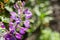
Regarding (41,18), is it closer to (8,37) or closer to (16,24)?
(16,24)

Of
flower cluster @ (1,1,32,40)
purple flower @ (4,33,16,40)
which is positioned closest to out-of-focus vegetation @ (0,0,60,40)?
flower cluster @ (1,1,32,40)

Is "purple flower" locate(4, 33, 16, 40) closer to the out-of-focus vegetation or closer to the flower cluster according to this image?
the flower cluster

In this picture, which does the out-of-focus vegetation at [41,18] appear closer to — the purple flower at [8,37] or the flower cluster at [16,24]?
the flower cluster at [16,24]

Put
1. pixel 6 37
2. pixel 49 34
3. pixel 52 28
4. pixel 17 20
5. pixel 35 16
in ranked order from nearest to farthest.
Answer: pixel 6 37 → pixel 17 20 → pixel 35 16 → pixel 49 34 → pixel 52 28

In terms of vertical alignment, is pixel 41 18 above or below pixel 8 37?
below

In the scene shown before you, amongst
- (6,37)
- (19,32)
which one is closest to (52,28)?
(19,32)

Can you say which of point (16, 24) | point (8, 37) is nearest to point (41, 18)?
point (16, 24)

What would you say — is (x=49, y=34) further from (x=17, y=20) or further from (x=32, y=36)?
(x=17, y=20)

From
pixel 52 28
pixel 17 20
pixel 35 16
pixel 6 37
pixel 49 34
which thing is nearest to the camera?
pixel 6 37

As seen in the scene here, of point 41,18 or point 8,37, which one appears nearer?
point 8,37

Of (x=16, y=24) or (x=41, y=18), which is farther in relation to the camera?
(x=41, y=18)

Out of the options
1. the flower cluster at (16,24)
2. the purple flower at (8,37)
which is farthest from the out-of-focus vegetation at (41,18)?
the purple flower at (8,37)
